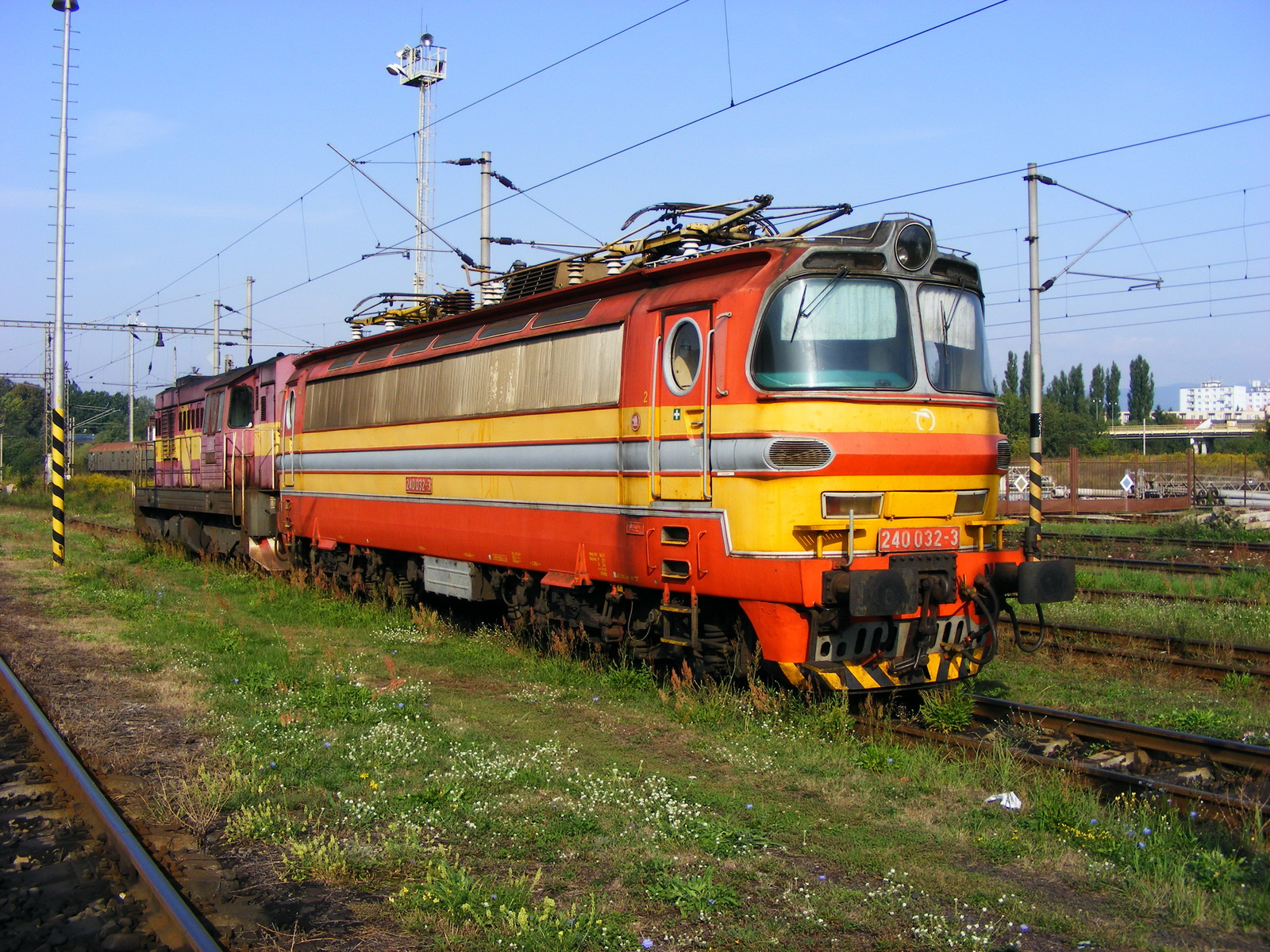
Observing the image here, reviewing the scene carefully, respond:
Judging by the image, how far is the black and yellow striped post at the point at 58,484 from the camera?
61.0ft

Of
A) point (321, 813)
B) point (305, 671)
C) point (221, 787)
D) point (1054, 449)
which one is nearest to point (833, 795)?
point (321, 813)

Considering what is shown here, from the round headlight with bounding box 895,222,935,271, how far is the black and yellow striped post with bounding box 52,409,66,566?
53.6 ft

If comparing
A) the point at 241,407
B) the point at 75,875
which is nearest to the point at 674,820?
the point at 75,875

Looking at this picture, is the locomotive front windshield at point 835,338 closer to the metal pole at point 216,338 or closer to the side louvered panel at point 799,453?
the side louvered panel at point 799,453

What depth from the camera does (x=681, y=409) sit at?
8.00m

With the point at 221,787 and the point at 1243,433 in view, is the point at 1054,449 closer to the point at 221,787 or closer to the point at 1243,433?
the point at 1243,433

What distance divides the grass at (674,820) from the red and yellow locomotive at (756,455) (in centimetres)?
62

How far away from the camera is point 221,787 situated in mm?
6172

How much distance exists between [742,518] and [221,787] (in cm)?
381

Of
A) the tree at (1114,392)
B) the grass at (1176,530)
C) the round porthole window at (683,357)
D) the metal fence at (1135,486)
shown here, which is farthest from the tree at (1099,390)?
the round porthole window at (683,357)

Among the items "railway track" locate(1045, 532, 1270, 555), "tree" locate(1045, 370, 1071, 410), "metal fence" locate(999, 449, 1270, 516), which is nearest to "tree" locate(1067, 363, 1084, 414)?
"tree" locate(1045, 370, 1071, 410)

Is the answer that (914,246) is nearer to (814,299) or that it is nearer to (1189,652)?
(814,299)

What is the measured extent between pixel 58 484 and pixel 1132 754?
18.2m

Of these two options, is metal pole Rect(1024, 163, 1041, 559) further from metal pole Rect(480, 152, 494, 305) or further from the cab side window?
the cab side window
